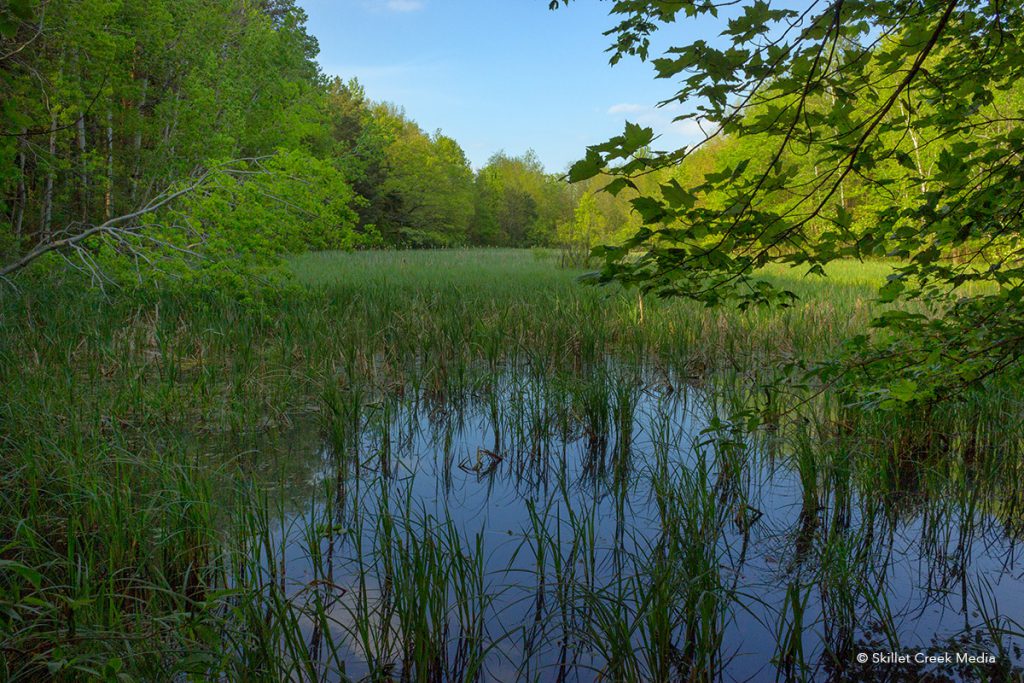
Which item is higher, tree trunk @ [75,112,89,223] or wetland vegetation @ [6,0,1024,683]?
tree trunk @ [75,112,89,223]

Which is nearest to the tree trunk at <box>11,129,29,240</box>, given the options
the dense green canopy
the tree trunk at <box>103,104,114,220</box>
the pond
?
the tree trunk at <box>103,104,114,220</box>

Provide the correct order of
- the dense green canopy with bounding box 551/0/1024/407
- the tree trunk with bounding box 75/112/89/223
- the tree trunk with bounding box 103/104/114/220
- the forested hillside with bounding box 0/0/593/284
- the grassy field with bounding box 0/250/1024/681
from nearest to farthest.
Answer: the dense green canopy with bounding box 551/0/1024/407 < the grassy field with bounding box 0/250/1024/681 < the forested hillside with bounding box 0/0/593/284 < the tree trunk with bounding box 75/112/89/223 < the tree trunk with bounding box 103/104/114/220

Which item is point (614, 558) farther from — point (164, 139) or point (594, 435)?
point (164, 139)

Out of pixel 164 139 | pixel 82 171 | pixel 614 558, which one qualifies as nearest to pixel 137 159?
pixel 164 139

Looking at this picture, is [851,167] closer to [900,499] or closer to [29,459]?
[900,499]

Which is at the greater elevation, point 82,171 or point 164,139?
point 164,139

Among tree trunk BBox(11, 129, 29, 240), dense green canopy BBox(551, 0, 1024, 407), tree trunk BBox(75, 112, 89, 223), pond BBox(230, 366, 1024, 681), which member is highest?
tree trunk BBox(75, 112, 89, 223)

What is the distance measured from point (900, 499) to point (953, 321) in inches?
43.2

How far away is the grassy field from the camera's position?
92.2 inches

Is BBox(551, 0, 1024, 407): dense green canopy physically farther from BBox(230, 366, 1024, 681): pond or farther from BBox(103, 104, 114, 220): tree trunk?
BBox(103, 104, 114, 220): tree trunk

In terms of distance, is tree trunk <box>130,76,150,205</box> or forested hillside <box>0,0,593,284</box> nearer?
forested hillside <box>0,0,593,284</box>

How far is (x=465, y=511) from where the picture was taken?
3826 mm

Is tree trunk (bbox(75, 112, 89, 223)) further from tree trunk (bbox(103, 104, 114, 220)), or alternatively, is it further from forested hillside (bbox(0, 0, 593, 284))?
tree trunk (bbox(103, 104, 114, 220))

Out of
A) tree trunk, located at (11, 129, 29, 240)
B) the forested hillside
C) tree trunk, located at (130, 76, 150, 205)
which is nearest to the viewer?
the forested hillside
